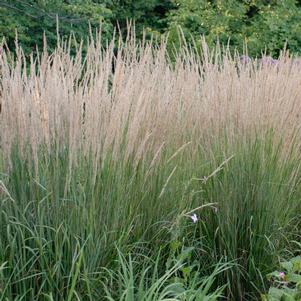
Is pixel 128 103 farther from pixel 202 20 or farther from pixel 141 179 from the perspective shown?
pixel 202 20

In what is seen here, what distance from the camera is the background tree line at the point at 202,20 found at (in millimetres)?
9984

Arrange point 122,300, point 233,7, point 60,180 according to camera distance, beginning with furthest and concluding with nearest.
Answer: point 233,7 < point 60,180 < point 122,300

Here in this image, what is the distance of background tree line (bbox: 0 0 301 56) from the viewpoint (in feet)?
32.8

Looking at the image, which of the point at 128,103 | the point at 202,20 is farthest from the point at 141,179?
the point at 202,20

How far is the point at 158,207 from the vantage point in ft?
12.3

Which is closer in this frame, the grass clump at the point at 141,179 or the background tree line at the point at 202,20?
the grass clump at the point at 141,179

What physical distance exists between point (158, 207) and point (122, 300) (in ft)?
2.71

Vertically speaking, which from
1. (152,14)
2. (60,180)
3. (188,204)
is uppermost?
(60,180)

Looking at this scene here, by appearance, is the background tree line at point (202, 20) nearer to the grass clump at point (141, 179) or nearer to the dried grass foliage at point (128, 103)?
the dried grass foliage at point (128, 103)

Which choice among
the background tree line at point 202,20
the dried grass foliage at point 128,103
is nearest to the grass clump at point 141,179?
the dried grass foliage at point 128,103

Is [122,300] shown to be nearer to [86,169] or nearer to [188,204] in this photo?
[86,169]

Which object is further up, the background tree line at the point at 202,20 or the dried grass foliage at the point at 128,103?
the dried grass foliage at the point at 128,103

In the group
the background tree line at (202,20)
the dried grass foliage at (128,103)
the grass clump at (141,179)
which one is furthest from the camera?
the background tree line at (202,20)

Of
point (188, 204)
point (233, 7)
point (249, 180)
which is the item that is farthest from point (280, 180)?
point (233, 7)
